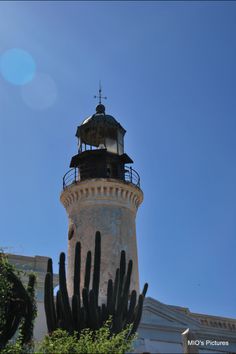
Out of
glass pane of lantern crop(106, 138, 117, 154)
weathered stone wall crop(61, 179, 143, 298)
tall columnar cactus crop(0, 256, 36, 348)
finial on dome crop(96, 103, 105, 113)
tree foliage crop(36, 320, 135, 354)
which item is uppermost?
finial on dome crop(96, 103, 105, 113)

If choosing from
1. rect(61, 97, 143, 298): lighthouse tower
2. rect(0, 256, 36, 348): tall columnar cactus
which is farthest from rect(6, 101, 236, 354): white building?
rect(0, 256, 36, 348): tall columnar cactus

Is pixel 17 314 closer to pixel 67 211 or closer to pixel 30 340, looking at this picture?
pixel 30 340

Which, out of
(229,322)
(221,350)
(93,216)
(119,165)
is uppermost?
(119,165)

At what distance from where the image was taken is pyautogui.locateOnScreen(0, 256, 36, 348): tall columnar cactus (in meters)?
16.2

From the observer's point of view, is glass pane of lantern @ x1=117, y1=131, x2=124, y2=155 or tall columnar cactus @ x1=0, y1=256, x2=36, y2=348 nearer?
tall columnar cactus @ x1=0, y1=256, x2=36, y2=348

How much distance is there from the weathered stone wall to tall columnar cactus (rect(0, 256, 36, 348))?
21.6 ft

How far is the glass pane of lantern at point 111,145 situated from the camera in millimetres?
27439

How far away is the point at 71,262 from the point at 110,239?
2.21m

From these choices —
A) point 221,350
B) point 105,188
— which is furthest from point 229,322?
point 105,188

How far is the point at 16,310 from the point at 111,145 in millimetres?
13025

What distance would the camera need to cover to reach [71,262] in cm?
2428

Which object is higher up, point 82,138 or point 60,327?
point 82,138

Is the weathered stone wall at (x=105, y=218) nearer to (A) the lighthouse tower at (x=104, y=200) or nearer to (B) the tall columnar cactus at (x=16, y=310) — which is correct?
(A) the lighthouse tower at (x=104, y=200)

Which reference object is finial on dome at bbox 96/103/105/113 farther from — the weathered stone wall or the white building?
the weathered stone wall
